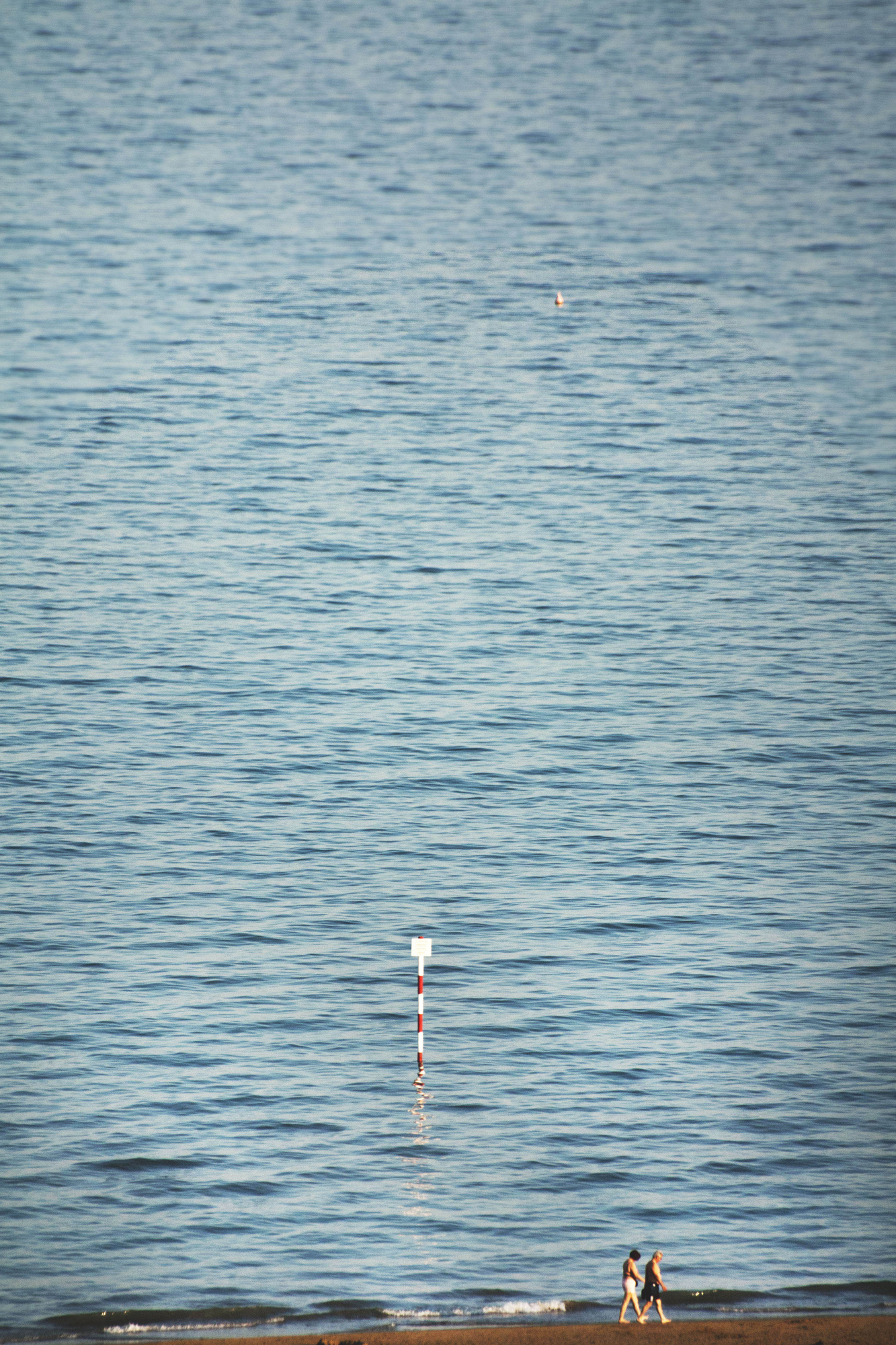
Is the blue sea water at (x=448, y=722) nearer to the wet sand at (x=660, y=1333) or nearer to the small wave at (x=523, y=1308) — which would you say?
the small wave at (x=523, y=1308)

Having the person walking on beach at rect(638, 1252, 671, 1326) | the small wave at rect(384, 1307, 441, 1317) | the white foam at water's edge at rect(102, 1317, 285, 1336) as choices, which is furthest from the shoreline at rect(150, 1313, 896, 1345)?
the small wave at rect(384, 1307, 441, 1317)

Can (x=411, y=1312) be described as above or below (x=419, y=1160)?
below

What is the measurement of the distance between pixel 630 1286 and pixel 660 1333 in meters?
0.86

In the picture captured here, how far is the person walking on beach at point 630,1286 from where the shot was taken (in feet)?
76.7

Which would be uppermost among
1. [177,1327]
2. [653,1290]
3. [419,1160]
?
[419,1160]

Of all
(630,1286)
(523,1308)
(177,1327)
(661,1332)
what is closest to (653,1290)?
(630,1286)

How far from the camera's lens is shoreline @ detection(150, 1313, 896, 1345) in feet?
73.5

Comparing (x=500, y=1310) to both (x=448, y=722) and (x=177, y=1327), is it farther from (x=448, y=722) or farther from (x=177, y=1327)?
(x=448, y=722)

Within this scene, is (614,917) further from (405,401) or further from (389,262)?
(389,262)

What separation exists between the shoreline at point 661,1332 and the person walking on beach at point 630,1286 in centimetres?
22

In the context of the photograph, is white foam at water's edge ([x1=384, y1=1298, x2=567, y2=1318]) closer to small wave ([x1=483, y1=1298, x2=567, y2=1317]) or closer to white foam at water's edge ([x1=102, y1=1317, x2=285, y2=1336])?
small wave ([x1=483, y1=1298, x2=567, y2=1317])

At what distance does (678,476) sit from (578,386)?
10138 millimetres

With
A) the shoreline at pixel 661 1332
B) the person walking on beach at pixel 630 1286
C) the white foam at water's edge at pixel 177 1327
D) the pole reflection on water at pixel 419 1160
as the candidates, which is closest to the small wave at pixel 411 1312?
the shoreline at pixel 661 1332

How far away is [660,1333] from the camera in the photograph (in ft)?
74.4
